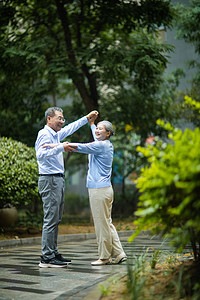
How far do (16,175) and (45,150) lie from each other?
4468 millimetres

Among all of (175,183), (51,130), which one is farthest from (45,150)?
(175,183)

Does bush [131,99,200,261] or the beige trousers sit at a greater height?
bush [131,99,200,261]

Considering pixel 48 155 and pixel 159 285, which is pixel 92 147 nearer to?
pixel 48 155

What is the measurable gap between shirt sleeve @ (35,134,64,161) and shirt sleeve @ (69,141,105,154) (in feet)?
0.84

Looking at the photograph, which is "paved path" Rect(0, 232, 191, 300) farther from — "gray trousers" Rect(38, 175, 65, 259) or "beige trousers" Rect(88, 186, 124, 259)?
"gray trousers" Rect(38, 175, 65, 259)

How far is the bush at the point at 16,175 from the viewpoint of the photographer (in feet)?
35.7

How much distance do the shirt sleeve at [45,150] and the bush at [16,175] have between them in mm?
3996

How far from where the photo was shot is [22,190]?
1108cm

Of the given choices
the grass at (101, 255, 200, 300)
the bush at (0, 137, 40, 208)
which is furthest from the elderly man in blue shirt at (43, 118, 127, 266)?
the bush at (0, 137, 40, 208)

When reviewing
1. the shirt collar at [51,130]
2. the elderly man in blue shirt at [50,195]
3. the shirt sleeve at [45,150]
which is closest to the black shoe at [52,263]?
the elderly man in blue shirt at [50,195]

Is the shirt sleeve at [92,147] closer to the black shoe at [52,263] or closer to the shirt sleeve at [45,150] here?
the shirt sleeve at [45,150]

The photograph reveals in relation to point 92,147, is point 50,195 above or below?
below

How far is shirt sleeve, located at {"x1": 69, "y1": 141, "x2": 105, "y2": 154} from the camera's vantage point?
6.52 meters

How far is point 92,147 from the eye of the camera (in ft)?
21.8
